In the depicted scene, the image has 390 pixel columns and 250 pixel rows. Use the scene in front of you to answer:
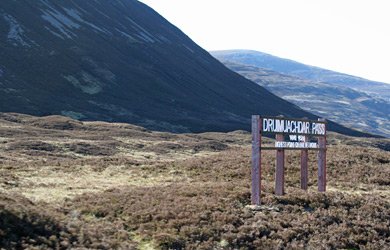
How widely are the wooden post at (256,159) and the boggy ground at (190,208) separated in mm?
497

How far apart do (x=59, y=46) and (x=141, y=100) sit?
23394 millimetres

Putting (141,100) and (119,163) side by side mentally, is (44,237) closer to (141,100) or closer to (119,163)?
(119,163)

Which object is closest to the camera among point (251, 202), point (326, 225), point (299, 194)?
point (326, 225)

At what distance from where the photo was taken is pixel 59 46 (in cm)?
12581

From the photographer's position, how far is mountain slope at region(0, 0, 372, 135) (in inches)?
4156

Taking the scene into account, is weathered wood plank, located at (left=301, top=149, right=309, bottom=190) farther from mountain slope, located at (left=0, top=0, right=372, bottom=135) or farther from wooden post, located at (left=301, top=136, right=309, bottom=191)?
mountain slope, located at (left=0, top=0, right=372, bottom=135)

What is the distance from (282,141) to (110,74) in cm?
11061

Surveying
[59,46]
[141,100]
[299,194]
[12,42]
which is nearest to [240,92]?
[141,100]

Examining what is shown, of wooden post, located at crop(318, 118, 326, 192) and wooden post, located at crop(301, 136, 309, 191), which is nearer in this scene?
wooden post, located at crop(301, 136, 309, 191)

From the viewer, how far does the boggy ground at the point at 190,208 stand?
1502 centimetres

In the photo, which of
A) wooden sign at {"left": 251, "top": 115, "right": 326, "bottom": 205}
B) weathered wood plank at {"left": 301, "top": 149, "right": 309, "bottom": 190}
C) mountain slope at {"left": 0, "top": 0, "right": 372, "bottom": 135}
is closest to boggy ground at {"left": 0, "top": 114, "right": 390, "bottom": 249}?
weathered wood plank at {"left": 301, "top": 149, "right": 309, "bottom": 190}

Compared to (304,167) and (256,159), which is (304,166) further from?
(256,159)

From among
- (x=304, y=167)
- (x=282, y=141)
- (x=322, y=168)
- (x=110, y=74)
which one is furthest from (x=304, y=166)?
(x=110, y=74)

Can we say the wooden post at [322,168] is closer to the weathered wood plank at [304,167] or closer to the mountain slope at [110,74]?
the weathered wood plank at [304,167]
